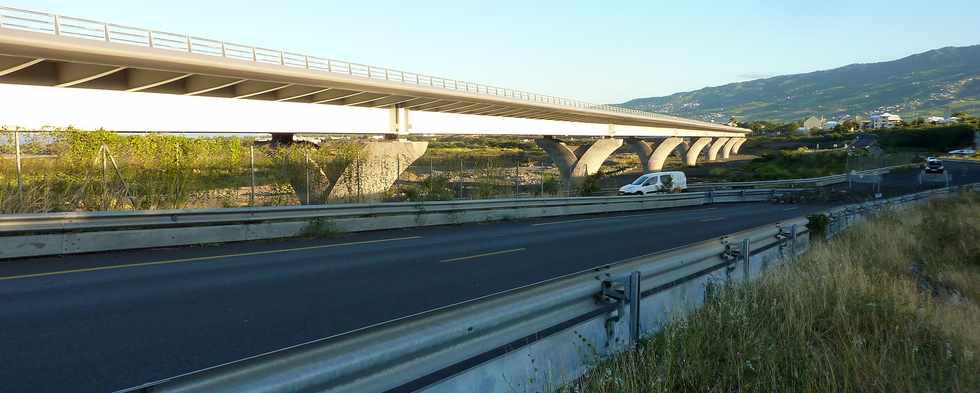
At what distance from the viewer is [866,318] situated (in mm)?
5414

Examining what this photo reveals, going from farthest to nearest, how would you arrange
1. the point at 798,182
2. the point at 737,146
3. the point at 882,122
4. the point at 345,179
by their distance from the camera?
the point at 882,122
the point at 737,146
the point at 798,182
the point at 345,179

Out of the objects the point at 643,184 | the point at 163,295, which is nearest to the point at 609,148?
the point at 643,184

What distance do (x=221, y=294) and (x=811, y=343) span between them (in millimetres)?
7095

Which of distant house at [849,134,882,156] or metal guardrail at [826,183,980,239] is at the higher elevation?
metal guardrail at [826,183,980,239]

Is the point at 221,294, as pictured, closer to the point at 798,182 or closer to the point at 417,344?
the point at 417,344

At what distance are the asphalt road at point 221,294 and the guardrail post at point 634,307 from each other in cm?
326

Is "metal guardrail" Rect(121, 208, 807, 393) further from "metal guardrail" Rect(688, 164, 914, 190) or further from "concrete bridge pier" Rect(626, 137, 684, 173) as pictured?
"concrete bridge pier" Rect(626, 137, 684, 173)

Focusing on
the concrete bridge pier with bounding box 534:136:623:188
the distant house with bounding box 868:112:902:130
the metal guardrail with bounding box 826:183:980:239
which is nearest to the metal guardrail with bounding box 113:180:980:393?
the metal guardrail with bounding box 826:183:980:239

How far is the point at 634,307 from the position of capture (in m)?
4.38

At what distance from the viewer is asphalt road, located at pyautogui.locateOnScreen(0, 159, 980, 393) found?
5.25 m

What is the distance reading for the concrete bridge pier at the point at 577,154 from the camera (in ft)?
205

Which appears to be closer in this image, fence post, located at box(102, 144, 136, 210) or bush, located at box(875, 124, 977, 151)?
fence post, located at box(102, 144, 136, 210)

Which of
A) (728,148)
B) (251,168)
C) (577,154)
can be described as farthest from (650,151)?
(251,168)

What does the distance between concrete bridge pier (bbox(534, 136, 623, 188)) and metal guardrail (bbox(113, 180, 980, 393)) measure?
5500cm
